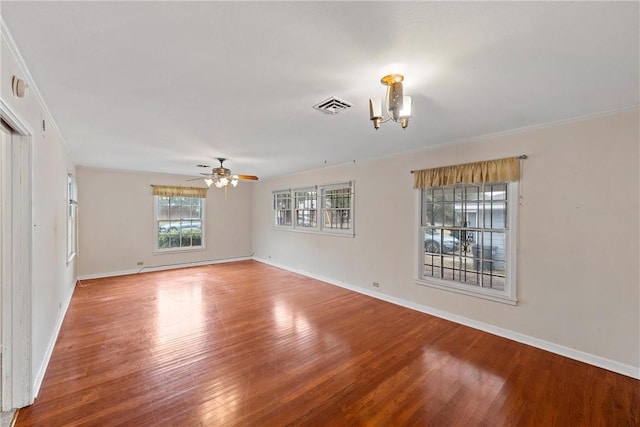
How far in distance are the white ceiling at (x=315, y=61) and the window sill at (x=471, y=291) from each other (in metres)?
2.01

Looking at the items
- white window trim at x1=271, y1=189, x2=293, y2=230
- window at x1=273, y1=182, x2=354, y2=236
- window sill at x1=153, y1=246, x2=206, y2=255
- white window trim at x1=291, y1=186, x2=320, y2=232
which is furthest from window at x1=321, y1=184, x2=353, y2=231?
window sill at x1=153, y1=246, x2=206, y2=255

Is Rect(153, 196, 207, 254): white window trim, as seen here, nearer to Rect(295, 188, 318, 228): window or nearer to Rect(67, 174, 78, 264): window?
Rect(67, 174, 78, 264): window

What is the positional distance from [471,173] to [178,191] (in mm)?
6541

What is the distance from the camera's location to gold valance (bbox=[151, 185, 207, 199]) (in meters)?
6.51

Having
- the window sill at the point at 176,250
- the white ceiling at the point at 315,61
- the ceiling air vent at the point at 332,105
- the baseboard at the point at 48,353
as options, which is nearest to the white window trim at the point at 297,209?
the window sill at the point at 176,250

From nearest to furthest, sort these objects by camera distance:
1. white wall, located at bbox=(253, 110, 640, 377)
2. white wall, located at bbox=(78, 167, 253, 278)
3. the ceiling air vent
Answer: the ceiling air vent, white wall, located at bbox=(253, 110, 640, 377), white wall, located at bbox=(78, 167, 253, 278)

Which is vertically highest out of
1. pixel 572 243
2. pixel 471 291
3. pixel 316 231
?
pixel 572 243

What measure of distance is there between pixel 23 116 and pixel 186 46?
1.34m

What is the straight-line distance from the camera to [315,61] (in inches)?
67.4

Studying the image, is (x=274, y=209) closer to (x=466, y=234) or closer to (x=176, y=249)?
(x=176, y=249)

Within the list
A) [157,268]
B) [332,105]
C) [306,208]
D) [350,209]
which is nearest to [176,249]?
[157,268]

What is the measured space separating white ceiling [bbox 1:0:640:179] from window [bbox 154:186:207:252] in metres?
3.73

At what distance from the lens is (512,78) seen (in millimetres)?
1923

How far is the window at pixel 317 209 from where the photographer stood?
17.4 feet
